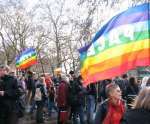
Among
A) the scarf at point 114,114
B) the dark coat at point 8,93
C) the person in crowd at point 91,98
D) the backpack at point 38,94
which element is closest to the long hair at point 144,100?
the scarf at point 114,114

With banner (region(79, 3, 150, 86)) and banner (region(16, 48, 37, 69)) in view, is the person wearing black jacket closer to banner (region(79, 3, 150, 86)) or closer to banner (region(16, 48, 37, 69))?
banner (region(79, 3, 150, 86))

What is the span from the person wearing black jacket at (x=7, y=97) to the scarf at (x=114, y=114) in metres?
2.82

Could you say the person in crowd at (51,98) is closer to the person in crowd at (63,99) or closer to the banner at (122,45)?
the person in crowd at (63,99)

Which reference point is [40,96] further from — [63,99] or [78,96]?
[78,96]

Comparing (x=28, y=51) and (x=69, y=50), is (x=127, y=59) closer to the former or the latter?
(x=28, y=51)

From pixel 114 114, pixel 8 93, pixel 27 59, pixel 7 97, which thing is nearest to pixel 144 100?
pixel 114 114

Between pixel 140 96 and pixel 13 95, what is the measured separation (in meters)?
4.95

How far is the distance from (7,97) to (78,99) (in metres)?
4.26

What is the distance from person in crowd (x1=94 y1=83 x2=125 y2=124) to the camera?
7.66m

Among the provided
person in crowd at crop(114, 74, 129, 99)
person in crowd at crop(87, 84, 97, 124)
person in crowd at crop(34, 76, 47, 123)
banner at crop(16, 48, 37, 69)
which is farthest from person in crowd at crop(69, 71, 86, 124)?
banner at crop(16, 48, 37, 69)

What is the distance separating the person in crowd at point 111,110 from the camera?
7.66 metres

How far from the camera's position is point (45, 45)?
57188 mm

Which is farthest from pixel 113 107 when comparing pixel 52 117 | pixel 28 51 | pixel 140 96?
pixel 28 51

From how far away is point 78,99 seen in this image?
14.2 m
